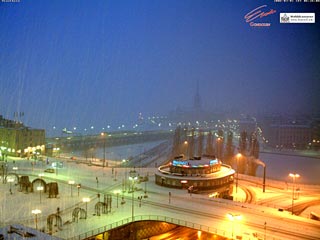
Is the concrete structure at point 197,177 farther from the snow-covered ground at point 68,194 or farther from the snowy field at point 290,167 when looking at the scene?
the snowy field at point 290,167

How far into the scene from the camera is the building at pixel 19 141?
57094 mm

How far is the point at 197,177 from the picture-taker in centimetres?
3747

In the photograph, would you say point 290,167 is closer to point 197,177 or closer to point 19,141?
point 197,177

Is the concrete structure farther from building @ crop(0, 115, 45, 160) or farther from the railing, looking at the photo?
building @ crop(0, 115, 45, 160)

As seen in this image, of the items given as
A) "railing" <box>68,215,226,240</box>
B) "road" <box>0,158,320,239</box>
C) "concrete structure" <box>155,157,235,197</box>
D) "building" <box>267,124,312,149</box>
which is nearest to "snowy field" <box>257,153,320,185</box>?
"building" <box>267,124,312,149</box>

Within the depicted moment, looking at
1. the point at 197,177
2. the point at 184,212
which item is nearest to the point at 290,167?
the point at 197,177

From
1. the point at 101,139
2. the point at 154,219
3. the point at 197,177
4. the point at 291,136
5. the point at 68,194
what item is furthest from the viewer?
the point at 101,139

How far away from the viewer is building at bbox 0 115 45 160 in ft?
187

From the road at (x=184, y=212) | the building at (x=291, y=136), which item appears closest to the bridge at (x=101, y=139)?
the building at (x=291, y=136)

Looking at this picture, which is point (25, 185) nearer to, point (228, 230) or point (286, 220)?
point (228, 230)

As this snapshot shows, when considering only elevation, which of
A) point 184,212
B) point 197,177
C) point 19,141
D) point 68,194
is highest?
point 19,141

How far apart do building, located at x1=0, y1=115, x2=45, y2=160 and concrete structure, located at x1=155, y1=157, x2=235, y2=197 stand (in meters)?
28.5

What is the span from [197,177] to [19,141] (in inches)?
1358

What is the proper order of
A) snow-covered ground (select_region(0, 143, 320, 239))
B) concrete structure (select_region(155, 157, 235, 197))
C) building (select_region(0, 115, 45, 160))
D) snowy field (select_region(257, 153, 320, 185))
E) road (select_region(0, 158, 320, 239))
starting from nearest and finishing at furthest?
road (select_region(0, 158, 320, 239))
snow-covered ground (select_region(0, 143, 320, 239))
concrete structure (select_region(155, 157, 235, 197))
building (select_region(0, 115, 45, 160))
snowy field (select_region(257, 153, 320, 185))
